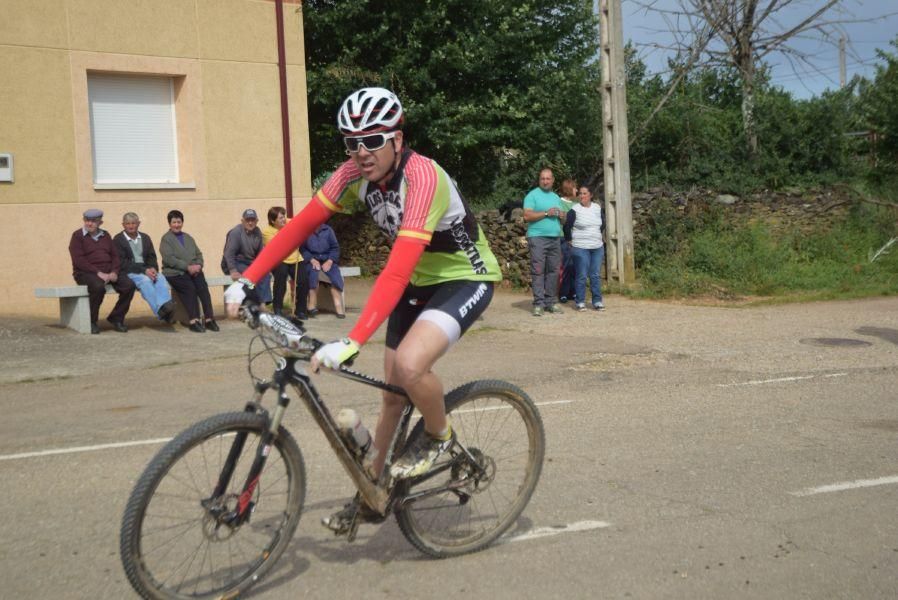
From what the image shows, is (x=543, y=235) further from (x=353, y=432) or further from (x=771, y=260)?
(x=353, y=432)

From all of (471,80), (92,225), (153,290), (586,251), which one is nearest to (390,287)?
(153,290)

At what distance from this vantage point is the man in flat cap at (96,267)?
504 inches

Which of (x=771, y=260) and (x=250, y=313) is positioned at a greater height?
(x=250, y=313)

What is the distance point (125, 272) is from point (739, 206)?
11769mm

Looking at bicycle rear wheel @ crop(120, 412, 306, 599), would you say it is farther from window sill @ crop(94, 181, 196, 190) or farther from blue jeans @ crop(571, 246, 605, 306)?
window sill @ crop(94, 181, 196, 190)

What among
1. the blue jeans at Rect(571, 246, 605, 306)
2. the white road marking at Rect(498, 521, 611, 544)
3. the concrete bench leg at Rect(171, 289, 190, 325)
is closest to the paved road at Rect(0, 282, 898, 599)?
the white road marking at Rect(498, 521, 611, 544)

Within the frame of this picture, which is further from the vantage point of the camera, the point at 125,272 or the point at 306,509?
the point at 125,272

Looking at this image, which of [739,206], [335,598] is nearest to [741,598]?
[335,598]

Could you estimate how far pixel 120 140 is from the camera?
15.5 meters

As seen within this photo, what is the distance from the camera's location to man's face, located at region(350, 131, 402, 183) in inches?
169

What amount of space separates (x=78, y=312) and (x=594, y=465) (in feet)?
28.5

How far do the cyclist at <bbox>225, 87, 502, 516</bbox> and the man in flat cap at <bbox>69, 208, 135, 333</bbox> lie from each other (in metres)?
9.06

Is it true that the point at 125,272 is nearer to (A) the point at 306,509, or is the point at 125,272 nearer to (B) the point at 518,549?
(A) the point at 306,509

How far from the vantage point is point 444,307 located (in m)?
4.45
